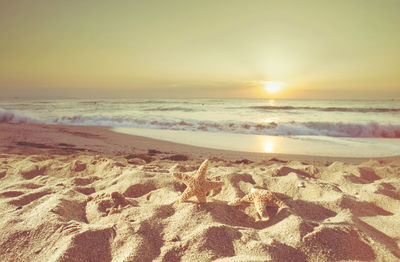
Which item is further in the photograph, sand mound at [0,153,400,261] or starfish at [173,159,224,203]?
starfish at [173,159,224,203]

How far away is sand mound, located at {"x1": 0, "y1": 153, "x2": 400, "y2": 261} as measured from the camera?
202cm

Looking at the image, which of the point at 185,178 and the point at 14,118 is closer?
the point at 185,178

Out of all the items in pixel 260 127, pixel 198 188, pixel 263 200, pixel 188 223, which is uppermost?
pixel 198 188

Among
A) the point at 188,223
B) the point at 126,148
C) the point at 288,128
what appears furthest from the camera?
the point at 288,128

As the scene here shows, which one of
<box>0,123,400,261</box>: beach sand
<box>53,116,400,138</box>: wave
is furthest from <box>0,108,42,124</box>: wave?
<box>0,123,400,261</box>: beach sand

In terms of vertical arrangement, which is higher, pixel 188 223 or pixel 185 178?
pixel 185 178

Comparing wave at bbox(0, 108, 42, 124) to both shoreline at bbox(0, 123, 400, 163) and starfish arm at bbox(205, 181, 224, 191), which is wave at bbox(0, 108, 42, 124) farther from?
starfish arm at bbox(205, 181, 224, 191)

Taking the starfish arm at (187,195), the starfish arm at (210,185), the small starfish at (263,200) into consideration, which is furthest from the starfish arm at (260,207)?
the starfish arm at (187,195)

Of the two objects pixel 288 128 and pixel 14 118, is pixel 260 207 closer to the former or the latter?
pixel 288 128

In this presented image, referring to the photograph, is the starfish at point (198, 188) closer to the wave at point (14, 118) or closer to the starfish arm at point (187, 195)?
the starfish arm at point (187, 195)

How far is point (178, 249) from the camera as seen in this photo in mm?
2033

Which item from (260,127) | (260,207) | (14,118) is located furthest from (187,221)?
(14,118)

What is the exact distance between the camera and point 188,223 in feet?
7.80

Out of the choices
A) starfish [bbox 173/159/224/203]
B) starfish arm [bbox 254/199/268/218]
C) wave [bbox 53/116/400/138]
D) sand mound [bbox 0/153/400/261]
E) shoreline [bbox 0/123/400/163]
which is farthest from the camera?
wave [bbox 53/116/400/138]
